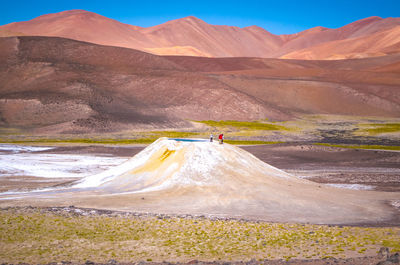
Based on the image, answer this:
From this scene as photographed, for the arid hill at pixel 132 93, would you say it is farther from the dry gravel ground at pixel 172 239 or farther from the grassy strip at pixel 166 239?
the grassy strip at pixel 166 239

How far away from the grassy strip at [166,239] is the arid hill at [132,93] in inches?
2198

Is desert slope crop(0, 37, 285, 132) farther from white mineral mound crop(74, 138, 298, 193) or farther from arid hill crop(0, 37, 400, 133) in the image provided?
white mineral mound crop(74, 138, 298, 193)

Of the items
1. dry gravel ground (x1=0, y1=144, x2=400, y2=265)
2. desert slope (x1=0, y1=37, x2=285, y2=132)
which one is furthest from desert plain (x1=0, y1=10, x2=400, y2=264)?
desert slope (x1=0, y1=37, x2=285, y2=132)

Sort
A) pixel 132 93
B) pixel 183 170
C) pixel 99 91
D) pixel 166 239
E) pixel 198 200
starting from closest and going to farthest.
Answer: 1. pixel 166 239
2. pixel 198 200
3. pixel 183 170
4. pixel 99 91
5. pixel 132 93

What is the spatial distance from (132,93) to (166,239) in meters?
83.4

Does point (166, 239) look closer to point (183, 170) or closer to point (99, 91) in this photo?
point (183, 170)

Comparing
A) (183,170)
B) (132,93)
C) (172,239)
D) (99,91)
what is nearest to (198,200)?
(183,170)

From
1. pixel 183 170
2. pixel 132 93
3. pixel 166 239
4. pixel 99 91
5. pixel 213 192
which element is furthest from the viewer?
pixel 132 93

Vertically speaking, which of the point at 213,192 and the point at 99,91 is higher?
the point at 99,91

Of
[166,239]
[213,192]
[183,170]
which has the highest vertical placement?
[183,170]

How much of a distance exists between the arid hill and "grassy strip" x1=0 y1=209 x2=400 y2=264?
183 ft

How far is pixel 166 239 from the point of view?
1202 centimetres

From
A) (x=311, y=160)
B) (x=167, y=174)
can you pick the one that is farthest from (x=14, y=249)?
(x=311, y=160)

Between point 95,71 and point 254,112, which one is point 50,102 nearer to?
point 95,71
